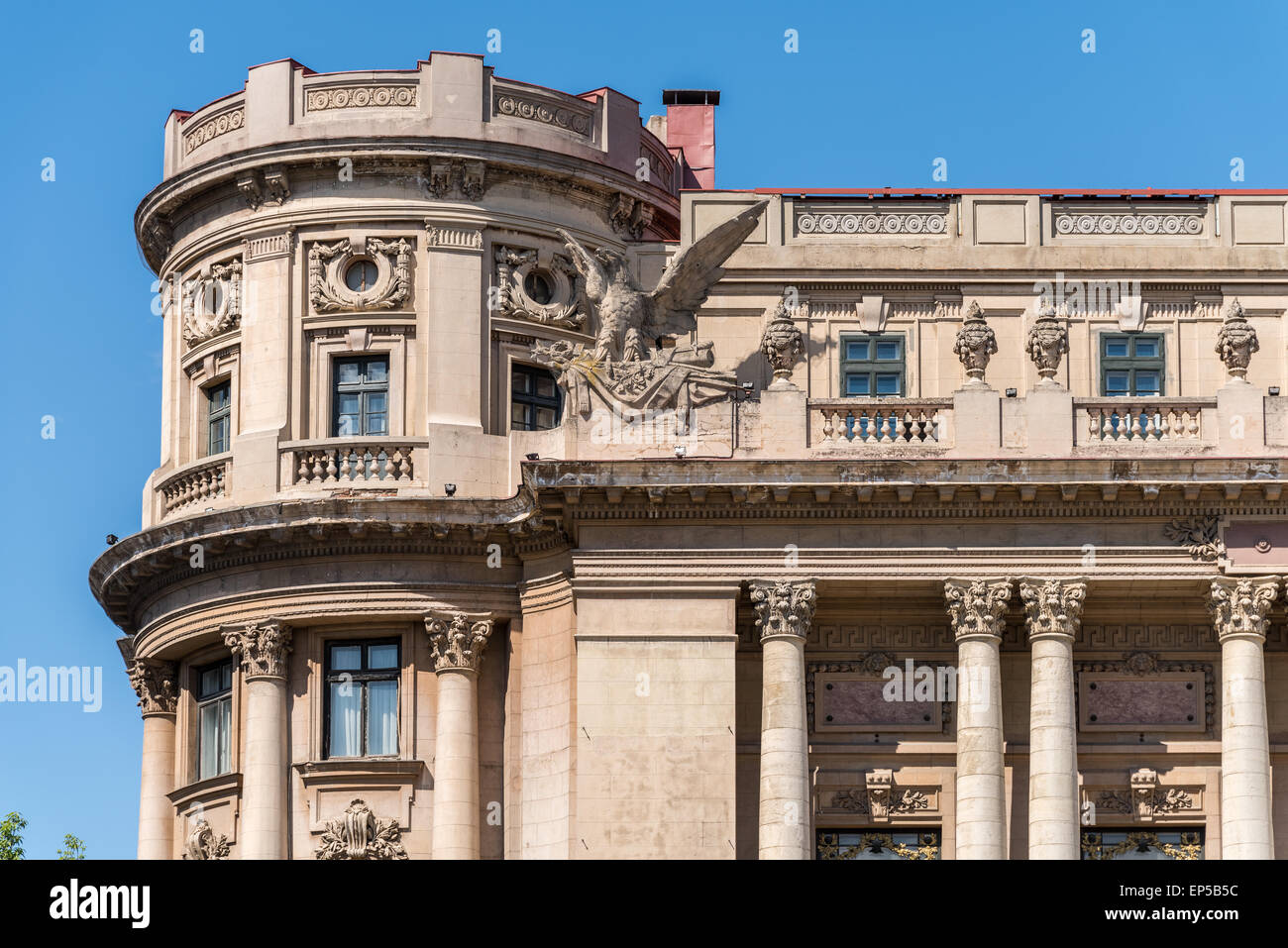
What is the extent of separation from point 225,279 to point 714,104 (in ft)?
34.3

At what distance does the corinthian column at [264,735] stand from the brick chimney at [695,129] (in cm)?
1262

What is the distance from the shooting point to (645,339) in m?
56.8

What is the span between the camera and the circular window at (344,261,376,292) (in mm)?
58531

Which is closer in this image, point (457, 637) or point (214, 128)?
point (457, 637)

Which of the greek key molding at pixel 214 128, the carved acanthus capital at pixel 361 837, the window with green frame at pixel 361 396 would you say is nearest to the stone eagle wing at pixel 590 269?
the window with green frame at pixel 361 396

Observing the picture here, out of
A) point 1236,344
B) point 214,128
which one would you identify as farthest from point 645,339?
point 1236,344

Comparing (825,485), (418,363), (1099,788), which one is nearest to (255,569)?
(418,363)

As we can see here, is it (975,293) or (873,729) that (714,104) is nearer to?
(975,293)

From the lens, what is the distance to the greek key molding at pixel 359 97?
58875mm

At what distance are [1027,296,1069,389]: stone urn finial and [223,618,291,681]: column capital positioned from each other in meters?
13.1

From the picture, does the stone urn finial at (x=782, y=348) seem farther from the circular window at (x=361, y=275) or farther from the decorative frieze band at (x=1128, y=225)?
the circular window at (x=361, y=275)

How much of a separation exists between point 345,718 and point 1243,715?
1469 centimetres

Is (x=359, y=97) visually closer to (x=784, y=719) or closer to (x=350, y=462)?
(x=350, y=462)

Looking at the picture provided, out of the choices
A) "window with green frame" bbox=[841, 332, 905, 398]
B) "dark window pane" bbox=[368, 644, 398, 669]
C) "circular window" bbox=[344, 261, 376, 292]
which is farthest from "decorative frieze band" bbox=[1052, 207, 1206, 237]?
"dark window pane" bbox=[368, 644, 398, 669]
